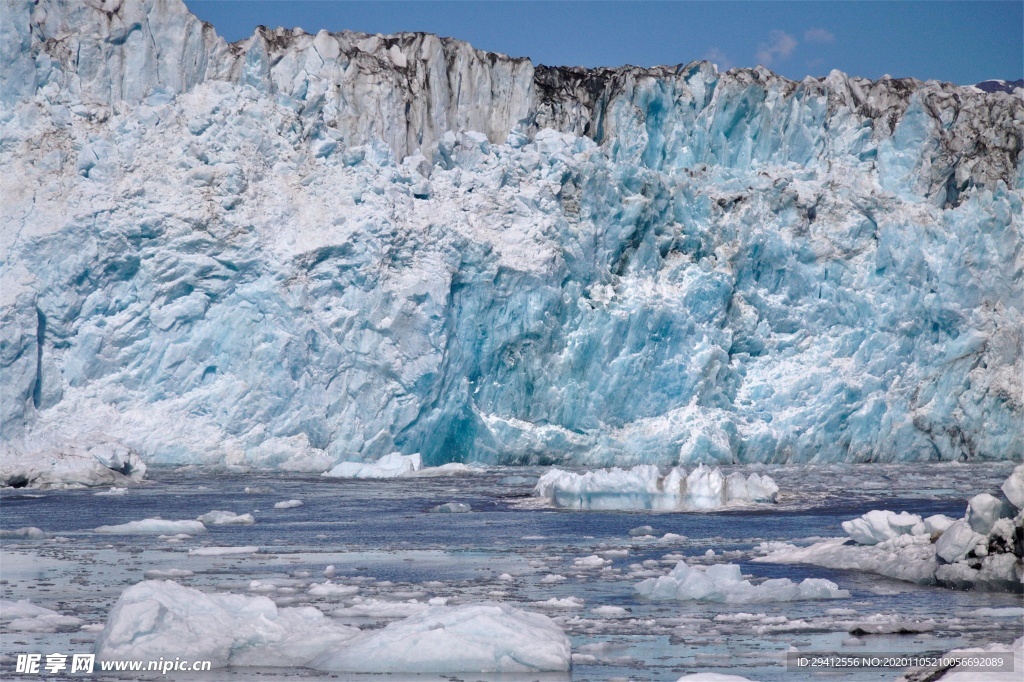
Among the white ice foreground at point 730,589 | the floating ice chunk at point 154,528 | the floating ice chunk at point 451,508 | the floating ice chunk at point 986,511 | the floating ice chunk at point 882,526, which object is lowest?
the white ice foreground at point 730,589

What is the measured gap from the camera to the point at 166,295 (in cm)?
2142

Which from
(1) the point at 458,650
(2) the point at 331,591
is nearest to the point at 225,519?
(2) the point at 331,591

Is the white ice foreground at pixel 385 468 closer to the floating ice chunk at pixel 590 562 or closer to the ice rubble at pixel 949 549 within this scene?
the floating ice chunk at pixel 590 562

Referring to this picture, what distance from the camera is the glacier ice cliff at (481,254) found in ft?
70.0

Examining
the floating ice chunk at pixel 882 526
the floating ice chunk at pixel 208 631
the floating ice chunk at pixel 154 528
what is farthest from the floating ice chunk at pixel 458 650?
the floating ice chunk at pixel 154 528

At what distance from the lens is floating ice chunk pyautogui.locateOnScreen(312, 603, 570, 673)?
19.6 ft

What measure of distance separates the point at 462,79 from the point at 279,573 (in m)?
18.6

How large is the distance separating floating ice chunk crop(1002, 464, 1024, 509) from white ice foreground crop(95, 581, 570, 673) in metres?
4.17

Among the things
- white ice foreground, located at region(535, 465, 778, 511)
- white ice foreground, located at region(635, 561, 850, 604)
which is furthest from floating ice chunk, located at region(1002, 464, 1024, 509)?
white ice foreground, located at region(535, 465, 778, 511)

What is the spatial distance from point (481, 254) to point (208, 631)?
17.3 m

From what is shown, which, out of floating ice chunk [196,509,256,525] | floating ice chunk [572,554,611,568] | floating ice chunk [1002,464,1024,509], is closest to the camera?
floating ice chunk [1002,464,1024,509]

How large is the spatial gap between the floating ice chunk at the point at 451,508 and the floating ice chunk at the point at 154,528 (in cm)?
354

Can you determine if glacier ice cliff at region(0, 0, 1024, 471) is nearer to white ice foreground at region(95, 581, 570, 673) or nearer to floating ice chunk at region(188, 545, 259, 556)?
floating ice chunk at region(188, 545, 259, 556)

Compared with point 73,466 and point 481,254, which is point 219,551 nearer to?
point 73,466
